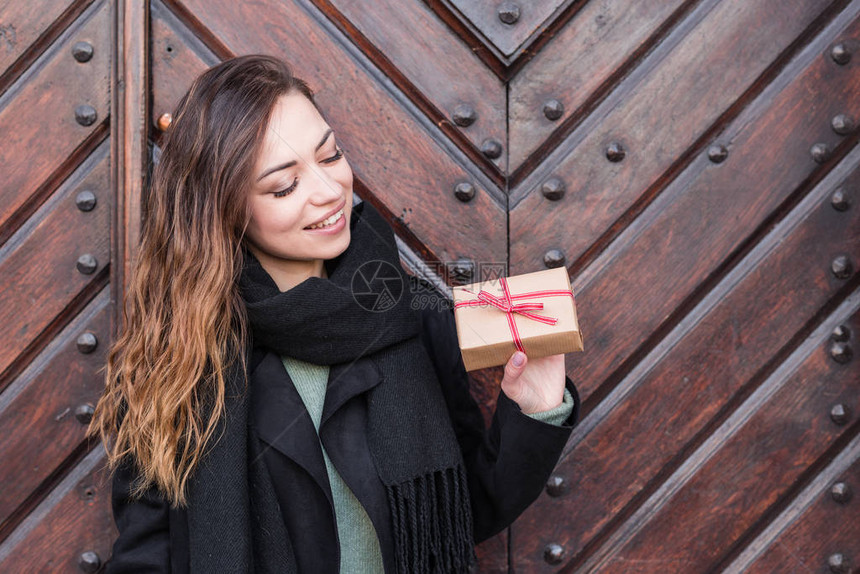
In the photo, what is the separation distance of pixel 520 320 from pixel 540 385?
14 cm

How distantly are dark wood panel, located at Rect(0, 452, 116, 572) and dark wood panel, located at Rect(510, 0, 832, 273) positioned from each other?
3.00 ft

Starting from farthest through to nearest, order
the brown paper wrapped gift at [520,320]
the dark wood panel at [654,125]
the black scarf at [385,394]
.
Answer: the dark wood panel at [654,125] < the black scarf at [385,394] < the brown paper wrapped gift at [520,320]

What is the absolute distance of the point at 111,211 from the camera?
143cm

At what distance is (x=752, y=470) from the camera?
1454 millimetres

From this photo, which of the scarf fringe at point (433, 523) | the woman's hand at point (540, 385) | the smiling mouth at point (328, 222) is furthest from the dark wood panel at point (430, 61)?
the scarf fringe at point (433, 523)

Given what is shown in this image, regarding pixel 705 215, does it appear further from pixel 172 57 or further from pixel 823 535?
pixel 172 57

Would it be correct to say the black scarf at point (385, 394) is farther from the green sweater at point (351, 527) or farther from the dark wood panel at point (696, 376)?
the dark wood panel at point (696, 376)

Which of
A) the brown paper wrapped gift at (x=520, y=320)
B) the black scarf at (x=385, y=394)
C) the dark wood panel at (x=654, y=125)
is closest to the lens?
the brown paper wrapped gift at (x=520, y=320)

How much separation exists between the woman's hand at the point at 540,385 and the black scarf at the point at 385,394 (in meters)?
0.14

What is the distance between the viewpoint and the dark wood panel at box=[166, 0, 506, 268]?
1.44 metres

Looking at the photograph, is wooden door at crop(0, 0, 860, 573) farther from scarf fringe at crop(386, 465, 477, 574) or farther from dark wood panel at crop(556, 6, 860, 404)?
scarf fringe at crop(386, 465, 477, 574)

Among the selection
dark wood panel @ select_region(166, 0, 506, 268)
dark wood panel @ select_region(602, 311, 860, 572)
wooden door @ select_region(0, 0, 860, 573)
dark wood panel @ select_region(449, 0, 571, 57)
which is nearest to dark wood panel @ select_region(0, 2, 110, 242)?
wooden door @ select_region(0, 0, 860, 573)

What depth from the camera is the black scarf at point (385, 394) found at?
3.82ft

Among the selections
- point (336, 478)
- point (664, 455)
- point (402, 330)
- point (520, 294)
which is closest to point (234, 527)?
point (336, 478)
